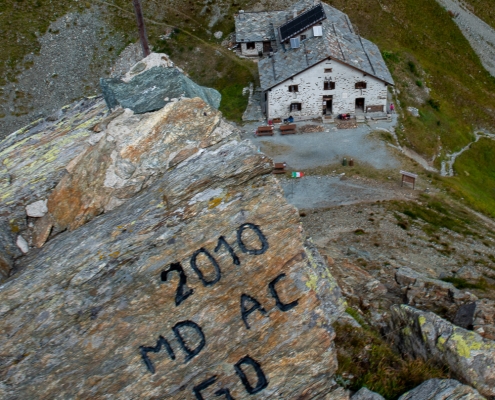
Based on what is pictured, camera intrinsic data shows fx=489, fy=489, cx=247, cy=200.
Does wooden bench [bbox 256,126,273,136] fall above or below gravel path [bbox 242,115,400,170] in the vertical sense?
above

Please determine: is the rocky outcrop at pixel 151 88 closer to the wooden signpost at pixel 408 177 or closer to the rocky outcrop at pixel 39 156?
the rocky outcrop at pixel 39 156

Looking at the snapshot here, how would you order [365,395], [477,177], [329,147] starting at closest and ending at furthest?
[365,395]
[329,147]
[477,177]

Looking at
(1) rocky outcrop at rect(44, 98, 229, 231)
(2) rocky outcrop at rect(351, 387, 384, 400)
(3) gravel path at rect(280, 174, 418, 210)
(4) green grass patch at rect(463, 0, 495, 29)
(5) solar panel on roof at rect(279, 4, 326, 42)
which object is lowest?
(2) rocky outcrop at rect(351, 387, 384, 400)

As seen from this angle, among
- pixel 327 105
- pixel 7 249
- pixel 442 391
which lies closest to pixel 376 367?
pixel 442 391

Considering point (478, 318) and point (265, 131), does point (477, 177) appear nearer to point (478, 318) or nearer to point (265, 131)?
point (265, 131)

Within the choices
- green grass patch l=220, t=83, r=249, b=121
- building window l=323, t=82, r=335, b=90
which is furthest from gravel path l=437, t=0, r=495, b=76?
green grass patch l=220, t=83, r=249, b=121

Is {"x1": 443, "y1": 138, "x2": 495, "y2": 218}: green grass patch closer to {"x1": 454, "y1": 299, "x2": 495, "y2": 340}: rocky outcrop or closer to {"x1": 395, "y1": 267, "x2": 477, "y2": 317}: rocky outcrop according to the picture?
{"x1": 395, "y1": 267, "x2": 477, "y2": 317}: rocky outcrop
